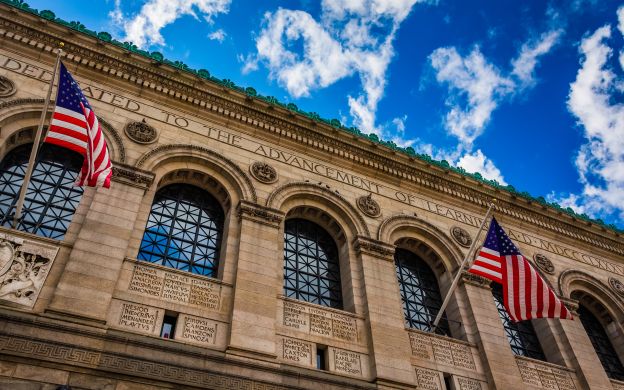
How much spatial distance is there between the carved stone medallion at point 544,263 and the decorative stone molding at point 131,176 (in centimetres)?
1553

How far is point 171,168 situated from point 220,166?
1534mm

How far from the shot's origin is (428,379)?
14.4 meters

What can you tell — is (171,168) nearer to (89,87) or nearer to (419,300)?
(89,87)

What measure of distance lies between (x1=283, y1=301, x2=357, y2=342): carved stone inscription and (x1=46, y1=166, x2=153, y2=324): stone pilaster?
4.69m

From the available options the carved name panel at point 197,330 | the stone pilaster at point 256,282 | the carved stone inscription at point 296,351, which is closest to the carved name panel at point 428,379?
the carved stone inscription at point 296,351

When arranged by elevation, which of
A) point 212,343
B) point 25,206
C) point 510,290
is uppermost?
point 25,206

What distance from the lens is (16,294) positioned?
1096cm

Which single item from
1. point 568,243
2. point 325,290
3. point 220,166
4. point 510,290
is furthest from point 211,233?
point 568,243

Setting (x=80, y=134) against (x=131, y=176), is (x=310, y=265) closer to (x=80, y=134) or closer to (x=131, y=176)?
(x=131, y=176)

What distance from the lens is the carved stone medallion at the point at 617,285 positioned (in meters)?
21.6

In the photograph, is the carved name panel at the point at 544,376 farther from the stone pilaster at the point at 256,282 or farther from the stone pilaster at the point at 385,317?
the stone pilaster at the point at 256,282

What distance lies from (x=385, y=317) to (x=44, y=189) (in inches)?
405

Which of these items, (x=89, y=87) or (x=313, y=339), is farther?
(x=89, y=87)

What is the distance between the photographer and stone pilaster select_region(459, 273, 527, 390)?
50.4ft
